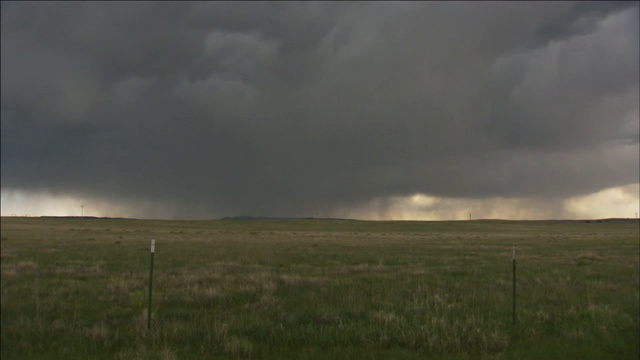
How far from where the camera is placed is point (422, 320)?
38.7 ft

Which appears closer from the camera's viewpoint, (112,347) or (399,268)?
(112,347)

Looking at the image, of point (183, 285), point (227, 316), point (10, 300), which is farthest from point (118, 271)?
point (227, 316)

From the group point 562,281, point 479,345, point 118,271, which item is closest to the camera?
point 479,345

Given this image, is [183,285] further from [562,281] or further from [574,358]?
[562,281]

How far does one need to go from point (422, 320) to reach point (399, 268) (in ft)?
43.0

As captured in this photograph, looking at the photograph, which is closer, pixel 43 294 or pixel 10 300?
pixel 10 300

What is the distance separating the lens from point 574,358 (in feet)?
30.3

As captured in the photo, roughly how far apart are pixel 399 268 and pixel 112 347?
17.0 metres

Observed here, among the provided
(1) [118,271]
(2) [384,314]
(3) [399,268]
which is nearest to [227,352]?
(2) [384,314]

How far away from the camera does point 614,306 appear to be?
14.7 meters

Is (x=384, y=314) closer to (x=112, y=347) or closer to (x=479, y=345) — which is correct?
(x=479, y=345)

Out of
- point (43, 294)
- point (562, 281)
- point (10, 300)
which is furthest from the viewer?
point (562, 281)

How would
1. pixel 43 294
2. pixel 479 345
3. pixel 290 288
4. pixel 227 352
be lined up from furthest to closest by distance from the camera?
pixel 290 288, pixel 43 294, pixel 479 345, pixel 227 352

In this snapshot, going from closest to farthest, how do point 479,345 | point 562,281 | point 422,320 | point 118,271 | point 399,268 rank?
point 479,345 < point 422,320 < point 562,281 < point 118,271 < point 399,268
